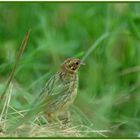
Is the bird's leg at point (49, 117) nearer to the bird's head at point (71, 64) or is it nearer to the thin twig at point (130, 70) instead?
the bird's head at point (71, 64)

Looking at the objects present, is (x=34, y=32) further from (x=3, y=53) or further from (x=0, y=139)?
(x=0, y=139)

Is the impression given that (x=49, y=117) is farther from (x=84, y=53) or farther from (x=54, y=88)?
(x=84, y=53)

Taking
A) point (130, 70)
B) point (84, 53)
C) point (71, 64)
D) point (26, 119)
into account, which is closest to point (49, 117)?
point (26, 119)

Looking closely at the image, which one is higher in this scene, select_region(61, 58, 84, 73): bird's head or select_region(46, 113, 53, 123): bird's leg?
select_region(61, 58, 84, 73): bird's head

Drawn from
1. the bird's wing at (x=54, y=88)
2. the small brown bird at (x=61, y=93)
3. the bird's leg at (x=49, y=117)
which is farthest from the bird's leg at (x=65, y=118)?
the bird's wing at (x=54, y=88)

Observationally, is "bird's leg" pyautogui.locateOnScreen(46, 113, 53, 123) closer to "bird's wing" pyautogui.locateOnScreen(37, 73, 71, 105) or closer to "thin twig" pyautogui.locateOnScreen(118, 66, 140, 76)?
"bird's wing" pyautogui.locateOnScreen(37, 73, 71, 105)

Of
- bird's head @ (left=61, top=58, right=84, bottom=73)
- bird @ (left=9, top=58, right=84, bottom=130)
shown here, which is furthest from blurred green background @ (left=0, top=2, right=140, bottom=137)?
bird's head @ (left=61, top=58, right=84, bottom=73)

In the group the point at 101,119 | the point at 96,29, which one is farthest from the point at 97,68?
the point at 101,119
